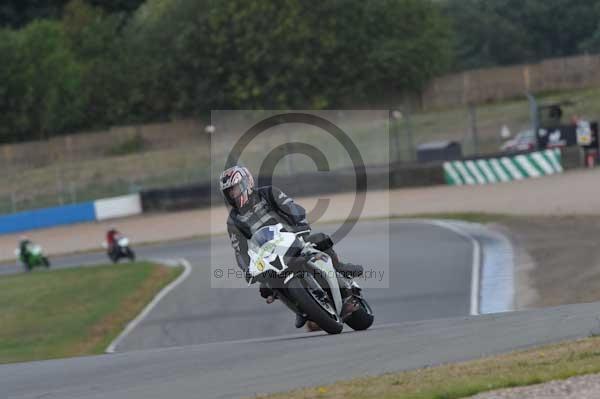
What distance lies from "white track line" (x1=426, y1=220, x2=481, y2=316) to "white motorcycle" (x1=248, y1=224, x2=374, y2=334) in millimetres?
3676

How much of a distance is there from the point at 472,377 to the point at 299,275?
2896 mm

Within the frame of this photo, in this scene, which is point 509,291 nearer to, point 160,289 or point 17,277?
point 160,289

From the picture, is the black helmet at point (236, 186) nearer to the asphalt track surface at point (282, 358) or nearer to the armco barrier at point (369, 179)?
the asphalt track surface at point (282, 358)

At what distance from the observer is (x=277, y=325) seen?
1573 centimetres

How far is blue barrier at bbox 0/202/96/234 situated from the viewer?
41969 mm

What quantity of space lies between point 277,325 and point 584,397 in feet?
32.8

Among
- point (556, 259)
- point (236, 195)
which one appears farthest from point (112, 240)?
point (236, 195)

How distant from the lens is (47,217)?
1660 inches

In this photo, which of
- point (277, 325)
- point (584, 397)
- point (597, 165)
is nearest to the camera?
point (584, 397)

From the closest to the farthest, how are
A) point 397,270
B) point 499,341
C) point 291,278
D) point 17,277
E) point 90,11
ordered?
1. point 499,341
2. point 291,278
3. point 397,270
4. point 17,277
5. point 90,11

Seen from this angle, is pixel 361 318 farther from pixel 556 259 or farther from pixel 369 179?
pixel 369 179

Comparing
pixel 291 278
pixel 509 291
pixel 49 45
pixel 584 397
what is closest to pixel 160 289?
pixel 509 291

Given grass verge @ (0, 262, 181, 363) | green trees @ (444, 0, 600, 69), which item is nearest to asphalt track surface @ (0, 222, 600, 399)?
grass verge @ (0, 262, 181, 363)

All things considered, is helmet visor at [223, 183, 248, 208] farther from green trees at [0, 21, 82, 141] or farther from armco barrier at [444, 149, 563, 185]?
green trees at [0, 21, 82, 141]
